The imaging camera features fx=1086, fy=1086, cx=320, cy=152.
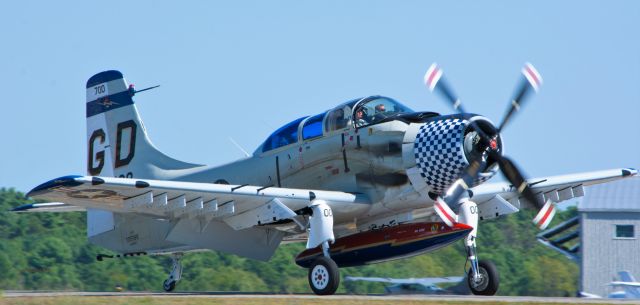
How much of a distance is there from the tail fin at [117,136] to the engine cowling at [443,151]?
22.7ft

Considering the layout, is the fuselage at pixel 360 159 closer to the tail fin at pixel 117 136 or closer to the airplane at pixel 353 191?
the airplane at pixel 353 191

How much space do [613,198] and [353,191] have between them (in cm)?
2005

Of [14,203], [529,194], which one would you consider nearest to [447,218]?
[529,194]

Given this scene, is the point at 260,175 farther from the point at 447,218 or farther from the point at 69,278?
the point at 69,278

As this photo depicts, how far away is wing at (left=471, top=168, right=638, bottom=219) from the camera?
20281 millimetres

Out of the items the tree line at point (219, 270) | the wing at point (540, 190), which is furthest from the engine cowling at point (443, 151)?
the tree line at point (219, 270)

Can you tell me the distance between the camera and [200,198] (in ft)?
61.0

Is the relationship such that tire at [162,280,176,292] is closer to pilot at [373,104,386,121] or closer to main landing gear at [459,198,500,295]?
pilot at [373,104,386,121]

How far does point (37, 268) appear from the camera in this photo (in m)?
39.3

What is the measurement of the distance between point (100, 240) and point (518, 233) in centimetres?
3198

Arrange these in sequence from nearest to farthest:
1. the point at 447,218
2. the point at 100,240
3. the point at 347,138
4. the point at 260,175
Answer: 1. the point at 447,218
2. the point at 347,138
3. the point at 260,175
4. the point at 100,240

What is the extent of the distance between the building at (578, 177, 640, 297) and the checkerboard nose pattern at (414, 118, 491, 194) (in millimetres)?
19315

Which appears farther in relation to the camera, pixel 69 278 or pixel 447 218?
pixel 69 278

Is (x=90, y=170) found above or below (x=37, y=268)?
above
